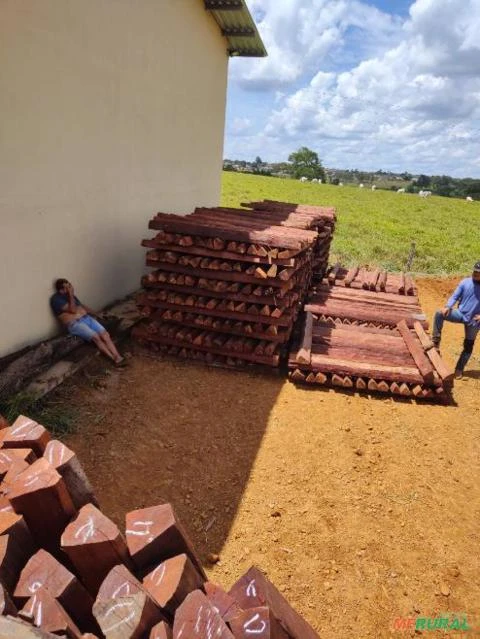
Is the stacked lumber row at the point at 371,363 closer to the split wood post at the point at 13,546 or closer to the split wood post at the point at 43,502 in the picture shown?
the split wood post at the point at 43,502

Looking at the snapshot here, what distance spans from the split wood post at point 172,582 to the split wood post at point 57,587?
0.89 feet

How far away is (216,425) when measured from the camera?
5.31m

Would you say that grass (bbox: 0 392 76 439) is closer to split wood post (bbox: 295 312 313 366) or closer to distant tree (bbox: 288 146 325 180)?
split wood post (bbox: 295 312 313 366)

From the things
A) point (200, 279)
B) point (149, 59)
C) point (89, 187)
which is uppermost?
point (149, 59)

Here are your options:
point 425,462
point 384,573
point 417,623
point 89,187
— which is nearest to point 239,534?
point 384,573

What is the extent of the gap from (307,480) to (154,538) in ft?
9.54

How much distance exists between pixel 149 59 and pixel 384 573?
836cm

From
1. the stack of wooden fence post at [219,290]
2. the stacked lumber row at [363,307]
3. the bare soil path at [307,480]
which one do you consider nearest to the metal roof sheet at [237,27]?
the stack of wooden fence post at [219,290]

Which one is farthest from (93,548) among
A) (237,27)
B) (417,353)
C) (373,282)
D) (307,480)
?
(237,27)

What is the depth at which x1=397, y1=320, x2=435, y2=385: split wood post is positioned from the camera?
6160mm

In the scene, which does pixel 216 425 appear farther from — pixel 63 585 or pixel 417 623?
pixel 63 585

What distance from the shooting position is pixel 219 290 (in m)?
6.41

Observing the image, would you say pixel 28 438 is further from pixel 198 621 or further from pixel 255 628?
pixel 255 628

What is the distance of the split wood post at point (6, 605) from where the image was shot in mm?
1543
